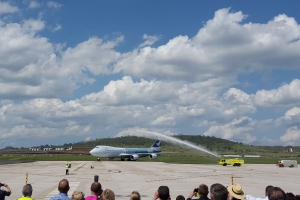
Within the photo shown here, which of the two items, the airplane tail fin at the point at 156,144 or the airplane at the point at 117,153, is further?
the airplane tail fin at the point at 156,144

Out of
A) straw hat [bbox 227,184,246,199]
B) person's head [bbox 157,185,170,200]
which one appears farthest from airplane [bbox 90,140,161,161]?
straw hat [bbox 227,184,246,199]

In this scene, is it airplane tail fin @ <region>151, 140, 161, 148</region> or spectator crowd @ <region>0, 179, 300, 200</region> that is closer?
spectator crowd @ <region>0, 179, 300, 200</region>

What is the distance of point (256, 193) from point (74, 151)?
165974 mm

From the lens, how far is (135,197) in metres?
6.95

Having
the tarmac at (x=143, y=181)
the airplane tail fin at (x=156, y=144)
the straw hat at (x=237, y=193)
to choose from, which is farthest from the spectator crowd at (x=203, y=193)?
the airplane tail fin at (x=156, y=144)

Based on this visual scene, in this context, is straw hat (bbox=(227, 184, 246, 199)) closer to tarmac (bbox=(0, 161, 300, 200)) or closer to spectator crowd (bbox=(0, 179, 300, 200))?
spectator crowd (bbox=(0, 179, 300, 200))

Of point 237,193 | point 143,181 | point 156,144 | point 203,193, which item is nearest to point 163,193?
point 203,193

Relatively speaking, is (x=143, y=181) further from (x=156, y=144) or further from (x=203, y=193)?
(x=156, y=144)

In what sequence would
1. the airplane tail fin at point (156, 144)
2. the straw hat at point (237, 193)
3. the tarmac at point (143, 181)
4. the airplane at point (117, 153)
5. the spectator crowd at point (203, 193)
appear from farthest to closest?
the airplane tail fin at point (156, 144), the airplane at point (117, 153), the tarmac at point (143, 181), the straw hat at point (237, 193), the spectator crowd at point (203, 193)

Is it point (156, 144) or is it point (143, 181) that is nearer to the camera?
point (143, 181)

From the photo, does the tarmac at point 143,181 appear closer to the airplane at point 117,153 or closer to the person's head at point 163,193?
the person's head at point 163,193

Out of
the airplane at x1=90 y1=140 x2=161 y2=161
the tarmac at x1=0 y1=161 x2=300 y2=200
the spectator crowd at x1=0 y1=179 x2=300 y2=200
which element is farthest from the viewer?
the airplane at x1=90 y1=140 x2=161 y2=161

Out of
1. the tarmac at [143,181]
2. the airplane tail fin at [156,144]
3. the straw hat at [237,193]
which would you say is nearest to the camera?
the straw hat at [237,193]

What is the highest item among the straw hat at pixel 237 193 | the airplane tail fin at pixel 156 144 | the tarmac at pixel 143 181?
the airplane tail fin at pixel 156 144
